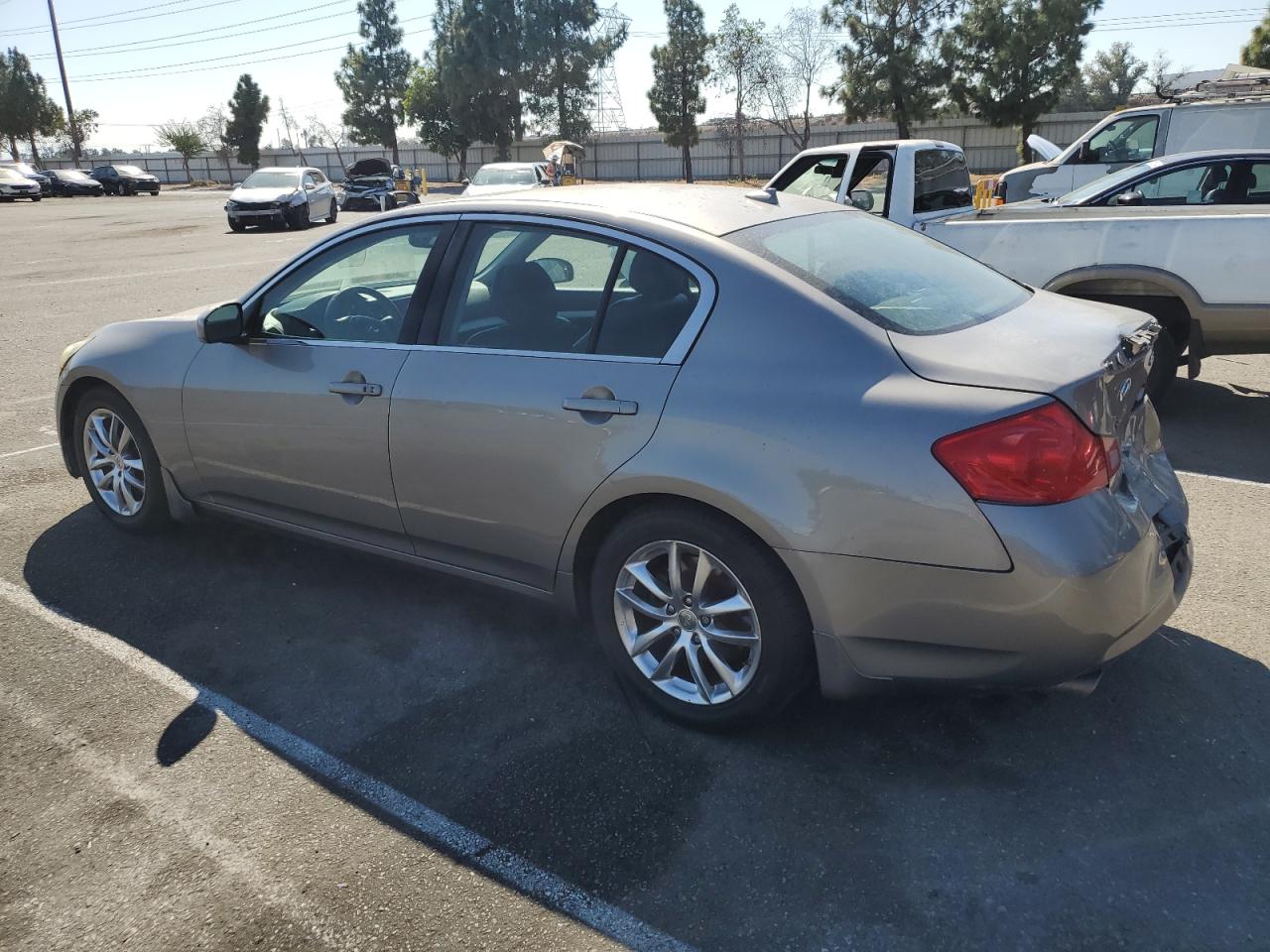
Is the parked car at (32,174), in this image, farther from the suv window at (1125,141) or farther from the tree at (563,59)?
the suv window at (1125,141)

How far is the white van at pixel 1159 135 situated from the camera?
12.6m

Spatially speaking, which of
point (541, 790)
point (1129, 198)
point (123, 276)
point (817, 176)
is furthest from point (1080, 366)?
point (123, 276)

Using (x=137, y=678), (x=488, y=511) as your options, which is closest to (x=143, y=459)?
(x=137, y=678)

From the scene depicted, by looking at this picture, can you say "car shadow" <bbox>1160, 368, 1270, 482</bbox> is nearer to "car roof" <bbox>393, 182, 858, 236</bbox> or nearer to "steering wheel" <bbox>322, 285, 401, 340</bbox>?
"car roof" <bbox>393, 182, 858, 236</bbox>

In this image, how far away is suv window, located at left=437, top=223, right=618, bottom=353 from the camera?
3.26 m

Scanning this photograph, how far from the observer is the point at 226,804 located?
286 cm

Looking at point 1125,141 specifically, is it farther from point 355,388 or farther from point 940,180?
point 355,388

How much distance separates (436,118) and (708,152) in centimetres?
2028

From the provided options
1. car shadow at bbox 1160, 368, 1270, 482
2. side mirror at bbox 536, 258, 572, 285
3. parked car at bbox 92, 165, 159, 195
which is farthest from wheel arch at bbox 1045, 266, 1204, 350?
parked car at bbox 92, 165, 159, 195

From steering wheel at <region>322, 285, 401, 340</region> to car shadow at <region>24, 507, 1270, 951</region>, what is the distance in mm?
1181

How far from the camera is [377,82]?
70.8 m

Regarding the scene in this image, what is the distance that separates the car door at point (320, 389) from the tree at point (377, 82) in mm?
72111

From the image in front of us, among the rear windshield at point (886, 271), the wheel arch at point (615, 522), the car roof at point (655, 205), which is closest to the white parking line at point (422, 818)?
the wheel arch at point (615, 522)

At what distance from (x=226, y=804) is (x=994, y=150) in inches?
2008
